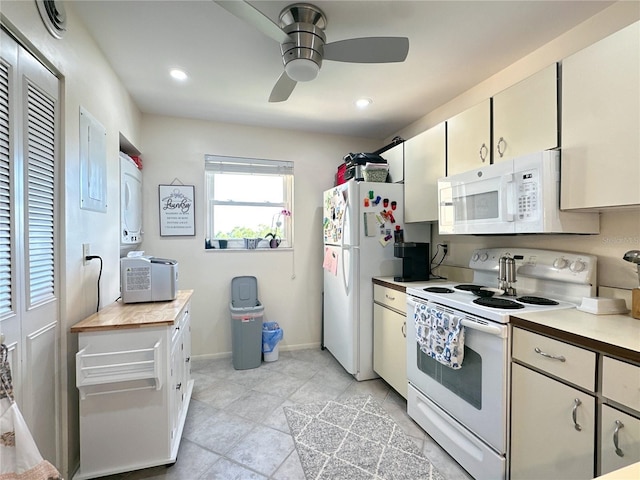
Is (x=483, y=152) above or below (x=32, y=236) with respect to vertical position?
above

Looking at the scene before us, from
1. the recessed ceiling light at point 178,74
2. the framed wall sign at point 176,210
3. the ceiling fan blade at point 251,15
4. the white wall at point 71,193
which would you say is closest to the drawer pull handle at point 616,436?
the ceiling fan blade at point 251,15

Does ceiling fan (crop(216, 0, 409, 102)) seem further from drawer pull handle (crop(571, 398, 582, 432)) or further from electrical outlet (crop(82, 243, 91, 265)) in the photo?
drawer pull handle (crop(571, 398, 582, 432))

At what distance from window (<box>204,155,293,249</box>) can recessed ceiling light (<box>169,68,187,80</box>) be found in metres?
0.97

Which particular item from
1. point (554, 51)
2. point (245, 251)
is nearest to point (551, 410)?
point (554, 51)

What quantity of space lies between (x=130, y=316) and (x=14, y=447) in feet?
2.68

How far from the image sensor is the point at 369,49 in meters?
1.59

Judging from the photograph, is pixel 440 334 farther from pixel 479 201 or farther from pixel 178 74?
pixel 178 74

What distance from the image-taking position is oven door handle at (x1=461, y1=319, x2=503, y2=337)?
4.75ft

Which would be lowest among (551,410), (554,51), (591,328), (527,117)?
(551,410)

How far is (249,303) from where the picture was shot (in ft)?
10.6

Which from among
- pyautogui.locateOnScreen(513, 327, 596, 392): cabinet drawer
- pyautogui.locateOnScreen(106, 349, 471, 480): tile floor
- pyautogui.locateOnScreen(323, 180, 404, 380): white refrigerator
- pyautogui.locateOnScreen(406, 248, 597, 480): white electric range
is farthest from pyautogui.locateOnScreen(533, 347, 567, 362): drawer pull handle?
pyautogui.locateOnScreen(323, 180, 404, 380): white refrigerator

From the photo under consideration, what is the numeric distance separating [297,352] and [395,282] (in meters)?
1.59

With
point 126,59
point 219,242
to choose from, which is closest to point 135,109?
point 126,59

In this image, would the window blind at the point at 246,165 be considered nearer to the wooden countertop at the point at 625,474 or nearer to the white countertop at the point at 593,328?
the white countertop at the point at 593,328
